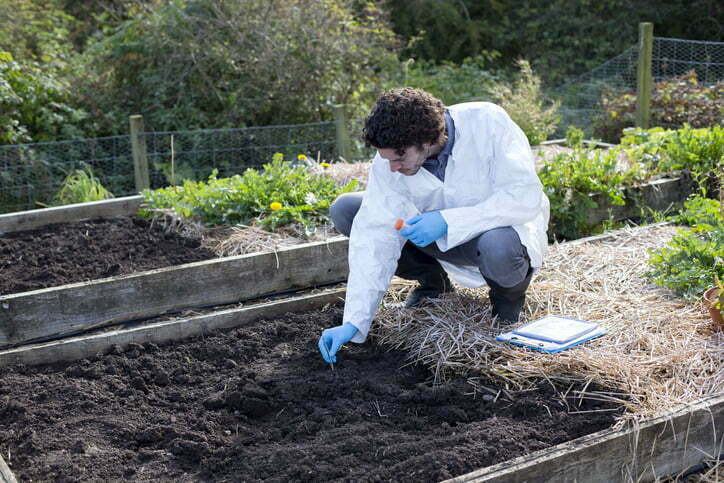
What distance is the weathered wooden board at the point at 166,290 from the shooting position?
3.47 m

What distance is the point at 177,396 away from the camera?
295 cm

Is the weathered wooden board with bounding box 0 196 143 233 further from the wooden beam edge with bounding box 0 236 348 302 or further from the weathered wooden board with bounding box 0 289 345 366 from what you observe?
the weathered wooden board with bounding box 0 289 345 366

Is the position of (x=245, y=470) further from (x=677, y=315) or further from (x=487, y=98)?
(x=487, y=98)

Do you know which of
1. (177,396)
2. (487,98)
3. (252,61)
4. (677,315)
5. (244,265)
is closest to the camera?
(177,396)

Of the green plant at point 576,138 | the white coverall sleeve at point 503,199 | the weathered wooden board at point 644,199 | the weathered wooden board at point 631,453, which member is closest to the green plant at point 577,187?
the weathered wooden board at point 644,199

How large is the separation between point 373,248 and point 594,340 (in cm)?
95

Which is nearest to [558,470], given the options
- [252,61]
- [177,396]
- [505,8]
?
[177,396]

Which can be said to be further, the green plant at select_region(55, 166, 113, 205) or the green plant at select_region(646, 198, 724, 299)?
the green plant at select_region(55, 166, 113, 205)

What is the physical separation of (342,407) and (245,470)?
478 mm

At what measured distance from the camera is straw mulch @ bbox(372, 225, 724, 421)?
267cm

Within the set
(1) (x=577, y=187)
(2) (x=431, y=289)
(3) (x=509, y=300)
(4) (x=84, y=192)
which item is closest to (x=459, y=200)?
(3) (x=509, y=300)

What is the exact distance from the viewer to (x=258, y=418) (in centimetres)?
280

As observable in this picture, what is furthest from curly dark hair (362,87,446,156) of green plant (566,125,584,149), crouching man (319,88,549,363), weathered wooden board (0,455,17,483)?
green plant (566,125,584,149)

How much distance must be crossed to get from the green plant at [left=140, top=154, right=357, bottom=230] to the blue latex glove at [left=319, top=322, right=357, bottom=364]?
4.39 feet
